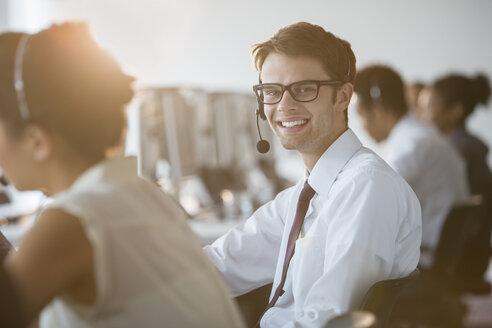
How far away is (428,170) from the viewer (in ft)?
9.92

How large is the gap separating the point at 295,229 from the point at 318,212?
70 millimetres

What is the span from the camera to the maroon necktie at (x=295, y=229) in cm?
138

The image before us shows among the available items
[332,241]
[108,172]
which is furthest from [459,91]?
[108,172]

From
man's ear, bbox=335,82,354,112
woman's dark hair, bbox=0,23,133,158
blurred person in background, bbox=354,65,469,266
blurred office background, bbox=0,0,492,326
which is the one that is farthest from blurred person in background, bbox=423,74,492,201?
woman's dark hair, bbox=0,23,133,158

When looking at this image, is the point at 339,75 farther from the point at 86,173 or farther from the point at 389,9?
the point at 389,9

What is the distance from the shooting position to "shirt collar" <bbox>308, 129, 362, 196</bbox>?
1409 mm

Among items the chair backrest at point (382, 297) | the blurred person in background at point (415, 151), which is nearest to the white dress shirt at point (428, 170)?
the blurred person in background at point (415, 151)

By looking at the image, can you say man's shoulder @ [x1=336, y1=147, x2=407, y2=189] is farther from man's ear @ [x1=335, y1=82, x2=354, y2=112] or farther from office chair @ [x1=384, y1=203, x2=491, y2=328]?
office chair @ [x1=384, y1=203, x2=491, y2=328]

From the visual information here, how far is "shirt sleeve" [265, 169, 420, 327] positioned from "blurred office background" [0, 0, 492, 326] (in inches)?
92.4

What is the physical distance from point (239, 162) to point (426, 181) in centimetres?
144

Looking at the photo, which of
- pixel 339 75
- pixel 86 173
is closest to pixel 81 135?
pixel 86 173

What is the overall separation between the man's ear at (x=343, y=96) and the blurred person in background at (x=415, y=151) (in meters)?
1.45

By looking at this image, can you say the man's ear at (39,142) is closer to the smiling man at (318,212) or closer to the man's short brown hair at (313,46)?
the smiling man at (318,212)

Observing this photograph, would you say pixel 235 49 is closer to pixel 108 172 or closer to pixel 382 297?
pixel 382 297
